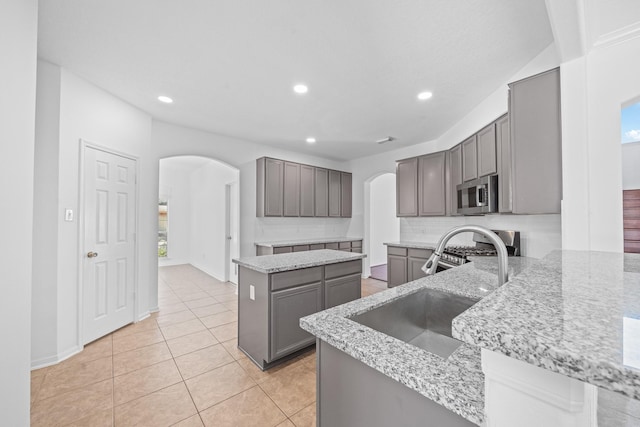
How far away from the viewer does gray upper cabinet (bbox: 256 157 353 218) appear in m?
4.66

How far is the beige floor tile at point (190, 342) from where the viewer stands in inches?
104

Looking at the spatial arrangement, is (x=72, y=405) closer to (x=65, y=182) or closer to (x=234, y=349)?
(x=234, y=349)

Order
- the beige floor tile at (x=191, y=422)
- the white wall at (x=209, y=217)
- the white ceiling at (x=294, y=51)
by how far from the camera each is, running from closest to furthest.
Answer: the beige floor tile at (x=191, y=422) < the white ceiling at (x=294, y=51) < the white wall at (x=209, y=217)

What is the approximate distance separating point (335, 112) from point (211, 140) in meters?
2.24

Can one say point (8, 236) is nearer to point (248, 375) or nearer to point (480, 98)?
point (248, 375)

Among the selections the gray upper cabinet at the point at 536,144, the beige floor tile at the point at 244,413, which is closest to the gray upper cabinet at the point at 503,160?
the gray upper cabinet at the point at 536,144

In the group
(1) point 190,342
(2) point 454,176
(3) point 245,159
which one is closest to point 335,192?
(3) point 245,159

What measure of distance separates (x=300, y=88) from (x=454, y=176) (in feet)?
8.75

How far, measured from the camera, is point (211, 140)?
4336 millimetres

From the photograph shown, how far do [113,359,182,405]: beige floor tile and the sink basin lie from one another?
203 cm

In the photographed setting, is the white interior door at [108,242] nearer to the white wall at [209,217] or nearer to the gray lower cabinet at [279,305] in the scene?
the gray lower cabinet at [279,305]

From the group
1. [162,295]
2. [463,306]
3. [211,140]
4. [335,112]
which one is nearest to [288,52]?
[335,112]

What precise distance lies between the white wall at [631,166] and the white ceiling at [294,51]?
5.87 ft

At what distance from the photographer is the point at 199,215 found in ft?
23.8
